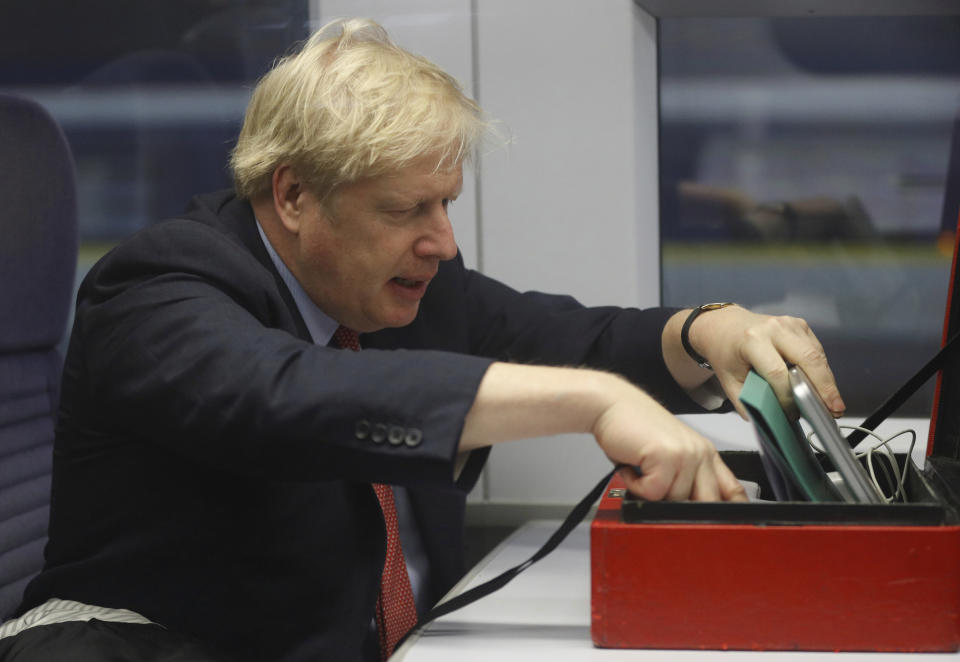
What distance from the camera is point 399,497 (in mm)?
1383

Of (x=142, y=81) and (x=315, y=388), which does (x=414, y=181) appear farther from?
(x=142, y=81)

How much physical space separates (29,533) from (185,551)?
1.78ft

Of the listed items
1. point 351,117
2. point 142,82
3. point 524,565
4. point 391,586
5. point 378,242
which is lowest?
point 391,586

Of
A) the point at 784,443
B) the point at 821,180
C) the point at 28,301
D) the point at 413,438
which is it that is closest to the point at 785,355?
the point at 784,443

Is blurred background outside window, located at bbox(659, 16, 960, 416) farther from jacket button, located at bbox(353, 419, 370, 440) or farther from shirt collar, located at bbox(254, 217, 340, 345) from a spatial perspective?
jacket button, located at bbox(353, 419, 370, 440)

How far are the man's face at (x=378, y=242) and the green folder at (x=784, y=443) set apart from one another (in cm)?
43

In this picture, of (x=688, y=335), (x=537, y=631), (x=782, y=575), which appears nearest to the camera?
(x=782, y=575)

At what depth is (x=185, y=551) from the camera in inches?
42.4

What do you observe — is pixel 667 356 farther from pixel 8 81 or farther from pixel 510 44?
pixel 8 81

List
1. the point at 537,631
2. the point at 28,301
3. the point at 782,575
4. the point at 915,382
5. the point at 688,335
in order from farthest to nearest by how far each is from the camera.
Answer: the point at 28,301 → the point at 688,335 → the point at 915,382 → the point at 537,631 → the point at 782,575

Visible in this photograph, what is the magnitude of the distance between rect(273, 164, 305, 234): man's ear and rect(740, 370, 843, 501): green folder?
57 centimetres

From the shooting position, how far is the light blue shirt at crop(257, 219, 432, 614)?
1.25m

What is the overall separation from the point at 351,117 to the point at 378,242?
0.15 m

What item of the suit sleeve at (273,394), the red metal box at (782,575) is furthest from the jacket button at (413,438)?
the red metal box at (782,575)
